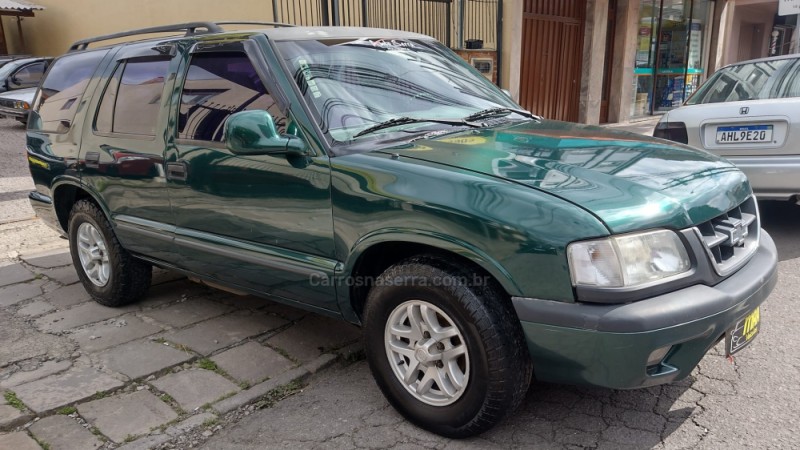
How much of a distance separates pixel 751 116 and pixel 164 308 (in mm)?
4896

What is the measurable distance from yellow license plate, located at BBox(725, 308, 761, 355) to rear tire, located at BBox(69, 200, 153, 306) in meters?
3.67

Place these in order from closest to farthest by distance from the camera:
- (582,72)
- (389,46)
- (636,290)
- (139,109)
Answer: (636,290)
(389,46)
(139,109)
(582,72)

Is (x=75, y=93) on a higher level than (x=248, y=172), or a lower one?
higher

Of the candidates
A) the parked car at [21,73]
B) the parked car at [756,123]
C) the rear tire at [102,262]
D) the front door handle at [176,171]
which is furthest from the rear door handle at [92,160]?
the parked car at [21,73]

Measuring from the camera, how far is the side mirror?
9.33ft

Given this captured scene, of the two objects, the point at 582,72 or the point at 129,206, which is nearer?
the point at 129,206

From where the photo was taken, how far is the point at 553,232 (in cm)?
223

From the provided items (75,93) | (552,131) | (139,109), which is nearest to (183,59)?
(139,109)

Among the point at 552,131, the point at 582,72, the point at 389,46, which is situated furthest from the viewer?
the point at 582,72

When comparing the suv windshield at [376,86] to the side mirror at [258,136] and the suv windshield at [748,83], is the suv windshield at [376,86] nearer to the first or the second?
the side mirror at [258,136]

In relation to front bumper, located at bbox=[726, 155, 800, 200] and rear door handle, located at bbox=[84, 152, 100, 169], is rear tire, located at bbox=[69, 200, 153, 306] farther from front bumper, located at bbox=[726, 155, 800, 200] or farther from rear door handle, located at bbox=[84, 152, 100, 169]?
front bumper, located at bbox=[726, 155, 800, 200]

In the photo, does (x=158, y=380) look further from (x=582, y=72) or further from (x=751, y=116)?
(x=582, y=72)

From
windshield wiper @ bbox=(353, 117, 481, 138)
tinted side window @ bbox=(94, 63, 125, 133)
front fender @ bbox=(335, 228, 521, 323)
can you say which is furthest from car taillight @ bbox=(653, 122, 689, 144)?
tinted side window @ bbox=(94, 63, 125, 133)

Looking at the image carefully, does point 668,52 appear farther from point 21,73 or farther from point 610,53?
point 21,73
